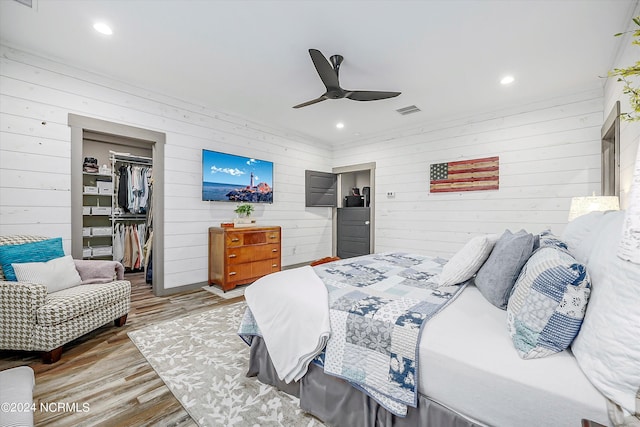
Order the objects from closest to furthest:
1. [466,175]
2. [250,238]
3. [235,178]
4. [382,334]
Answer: [382,334]
[250,238]
[466,175]
[235,178]

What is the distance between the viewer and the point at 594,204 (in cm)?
251

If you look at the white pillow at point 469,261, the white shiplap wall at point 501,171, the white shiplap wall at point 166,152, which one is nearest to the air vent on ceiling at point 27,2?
the white shiplap wall at point 166,152

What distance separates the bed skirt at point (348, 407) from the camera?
1.10 m

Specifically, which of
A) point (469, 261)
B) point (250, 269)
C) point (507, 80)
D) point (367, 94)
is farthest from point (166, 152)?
point (507, 80)

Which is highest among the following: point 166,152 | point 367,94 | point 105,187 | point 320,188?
point 367,94

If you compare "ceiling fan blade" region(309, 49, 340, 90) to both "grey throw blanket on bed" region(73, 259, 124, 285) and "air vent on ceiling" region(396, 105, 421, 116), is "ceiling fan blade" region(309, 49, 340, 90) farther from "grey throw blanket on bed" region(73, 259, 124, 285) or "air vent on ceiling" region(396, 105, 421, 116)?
"grey throw blanket on bed" region(73, 259, 124, 285)

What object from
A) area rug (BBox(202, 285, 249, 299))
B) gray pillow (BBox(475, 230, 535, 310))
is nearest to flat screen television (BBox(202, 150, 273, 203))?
area rug (BBox(202, 285, 249, 299))

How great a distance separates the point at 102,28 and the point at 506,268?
11.8 feet

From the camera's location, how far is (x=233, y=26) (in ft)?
7.51

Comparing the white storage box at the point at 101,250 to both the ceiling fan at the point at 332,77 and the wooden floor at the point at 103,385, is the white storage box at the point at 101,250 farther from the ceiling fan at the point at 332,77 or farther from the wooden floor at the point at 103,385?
the ceiling fan at the point at 332,77

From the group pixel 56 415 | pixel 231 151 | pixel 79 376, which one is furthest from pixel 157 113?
pixel 56 415

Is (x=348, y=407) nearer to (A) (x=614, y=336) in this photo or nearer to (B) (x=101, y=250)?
(A) (x=614, y=336)

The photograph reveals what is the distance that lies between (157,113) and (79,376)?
302cm

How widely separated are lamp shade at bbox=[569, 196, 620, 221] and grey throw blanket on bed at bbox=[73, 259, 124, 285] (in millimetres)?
4713
